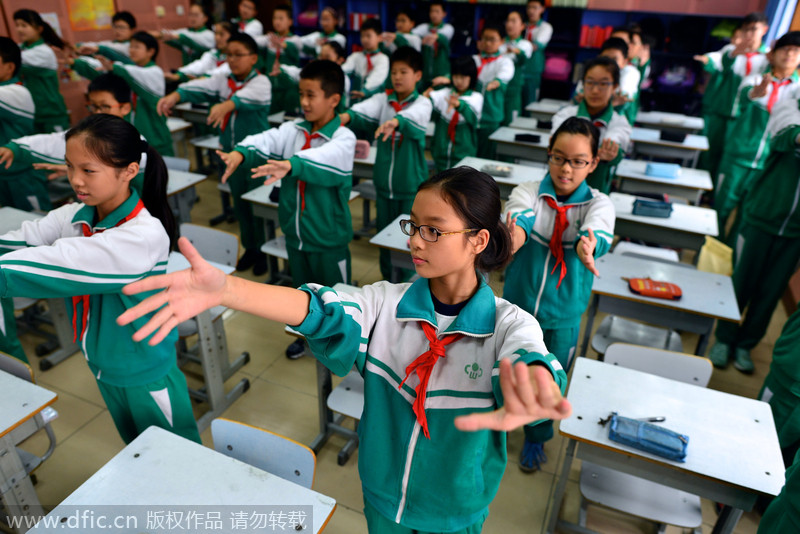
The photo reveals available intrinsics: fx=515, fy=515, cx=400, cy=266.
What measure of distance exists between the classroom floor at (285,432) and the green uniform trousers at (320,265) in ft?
1.86

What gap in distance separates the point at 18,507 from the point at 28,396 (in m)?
0.46

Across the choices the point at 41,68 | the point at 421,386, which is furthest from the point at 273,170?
the point at 41,68

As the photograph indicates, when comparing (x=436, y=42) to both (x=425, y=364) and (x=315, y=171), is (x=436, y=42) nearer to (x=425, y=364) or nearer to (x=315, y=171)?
(x=315, y=171)

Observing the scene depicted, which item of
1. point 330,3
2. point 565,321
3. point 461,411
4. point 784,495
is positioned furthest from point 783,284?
point 330,3

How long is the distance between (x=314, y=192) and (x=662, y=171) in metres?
2.94

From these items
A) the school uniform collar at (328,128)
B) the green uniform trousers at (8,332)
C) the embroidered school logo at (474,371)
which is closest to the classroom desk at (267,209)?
the school uniform collar at (328,128)

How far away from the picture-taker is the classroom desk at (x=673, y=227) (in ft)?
10.8

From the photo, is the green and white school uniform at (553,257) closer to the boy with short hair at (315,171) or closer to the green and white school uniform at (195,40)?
the boy with short hair at (315,171)

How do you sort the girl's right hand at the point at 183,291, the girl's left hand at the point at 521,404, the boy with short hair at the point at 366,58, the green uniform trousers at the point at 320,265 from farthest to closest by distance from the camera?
1. the boy with short hair at the point at 366,58
2. the green uniform trousers at the point at 320,265
3. the girl's right hand at the point at 183,291
4. the girl's left hand at the point at 521,404

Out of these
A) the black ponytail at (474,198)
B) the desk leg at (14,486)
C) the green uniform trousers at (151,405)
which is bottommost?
the desk leg at (14,486)

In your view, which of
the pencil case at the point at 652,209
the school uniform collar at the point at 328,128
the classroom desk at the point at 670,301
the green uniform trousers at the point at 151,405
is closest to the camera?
the green uniform trousers at the point at 151,405

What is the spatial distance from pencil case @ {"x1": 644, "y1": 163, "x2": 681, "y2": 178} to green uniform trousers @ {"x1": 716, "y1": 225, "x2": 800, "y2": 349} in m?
0.90

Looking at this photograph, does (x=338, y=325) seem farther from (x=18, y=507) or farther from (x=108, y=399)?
(x=18, y=507)

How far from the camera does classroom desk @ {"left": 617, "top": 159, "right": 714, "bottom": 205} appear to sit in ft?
13.3
